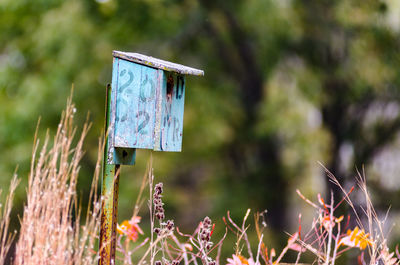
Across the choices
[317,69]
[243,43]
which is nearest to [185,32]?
[243,43]

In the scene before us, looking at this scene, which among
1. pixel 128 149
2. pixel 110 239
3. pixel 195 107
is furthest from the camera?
pixel 195 107

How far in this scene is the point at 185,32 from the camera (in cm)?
684

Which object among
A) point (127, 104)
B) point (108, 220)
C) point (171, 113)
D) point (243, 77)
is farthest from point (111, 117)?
point (243, 77)

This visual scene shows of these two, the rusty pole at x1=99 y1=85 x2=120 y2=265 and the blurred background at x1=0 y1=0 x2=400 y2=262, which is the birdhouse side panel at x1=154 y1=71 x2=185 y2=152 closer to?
the rusty pole at x1=99 y1=85 x2=120 y2=265

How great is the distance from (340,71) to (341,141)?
100 cm

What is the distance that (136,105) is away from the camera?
2.25 m

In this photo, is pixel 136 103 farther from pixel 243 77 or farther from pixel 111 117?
pixel 243 77

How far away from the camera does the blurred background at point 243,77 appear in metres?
6.14

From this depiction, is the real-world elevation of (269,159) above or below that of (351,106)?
below

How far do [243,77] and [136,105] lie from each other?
5483 millimetres

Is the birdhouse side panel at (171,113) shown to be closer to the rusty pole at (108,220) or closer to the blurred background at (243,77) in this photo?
the rusty pole at (108,220)

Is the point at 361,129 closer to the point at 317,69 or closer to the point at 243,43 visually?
the point at 317,69

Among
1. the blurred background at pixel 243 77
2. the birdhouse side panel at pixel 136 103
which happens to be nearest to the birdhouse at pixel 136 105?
the birdhouse side panel at pixel 136 103

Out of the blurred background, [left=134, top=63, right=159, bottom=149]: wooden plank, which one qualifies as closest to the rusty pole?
[left=134, top=63, right=159, bottom=149]: wooden plank
